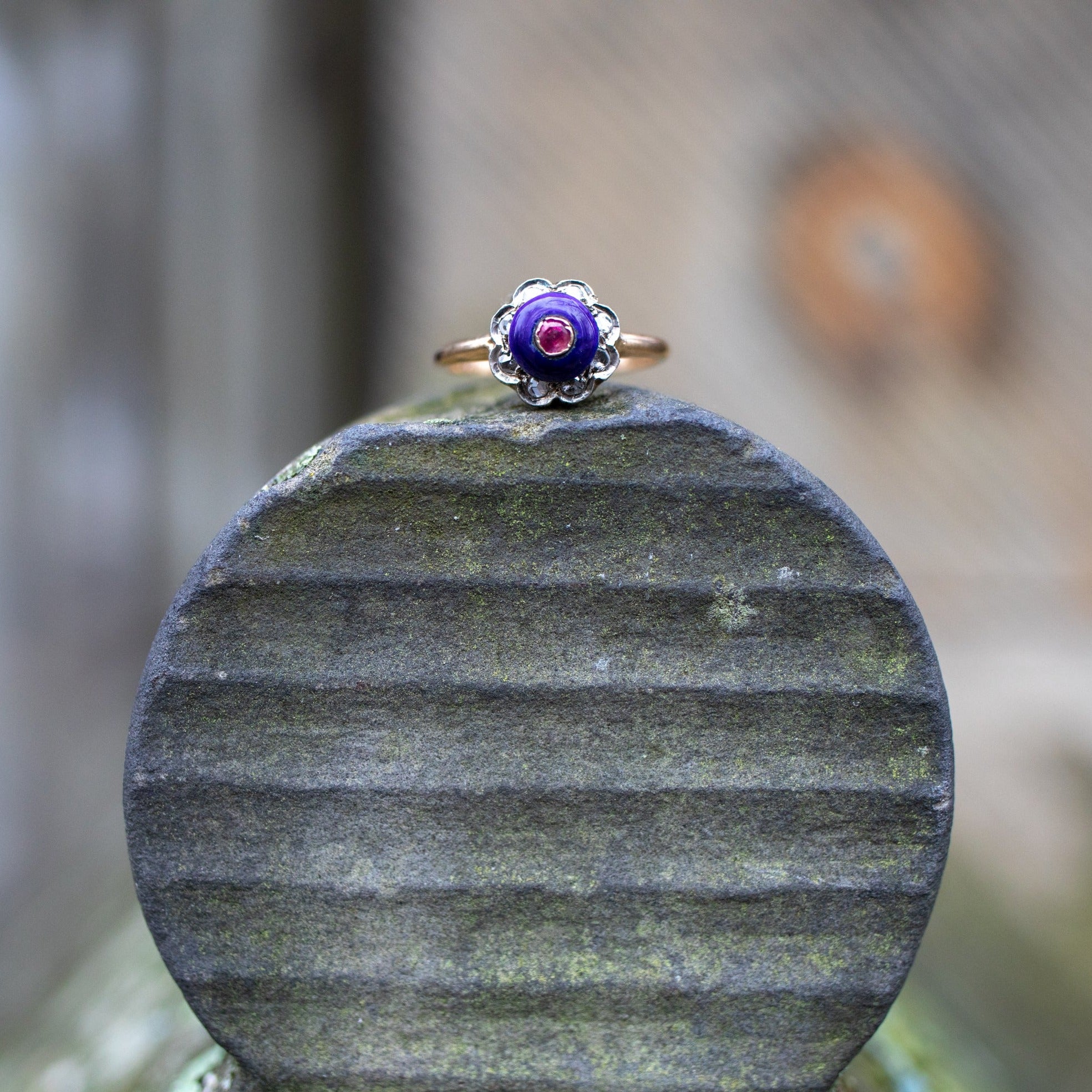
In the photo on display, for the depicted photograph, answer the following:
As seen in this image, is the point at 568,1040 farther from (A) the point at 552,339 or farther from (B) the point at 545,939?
(A) the point at 552,339

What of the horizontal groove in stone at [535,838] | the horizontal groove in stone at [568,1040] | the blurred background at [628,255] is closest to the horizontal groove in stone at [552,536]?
the horizontal groove in stone at [535,838]

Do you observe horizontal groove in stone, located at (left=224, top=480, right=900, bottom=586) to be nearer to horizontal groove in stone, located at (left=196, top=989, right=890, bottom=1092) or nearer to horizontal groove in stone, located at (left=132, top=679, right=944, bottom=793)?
horizontal groove in stone, located at (left=132, top=679, right=944, bottom=793)

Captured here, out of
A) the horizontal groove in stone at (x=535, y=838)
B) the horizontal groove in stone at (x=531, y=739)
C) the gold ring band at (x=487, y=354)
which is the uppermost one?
the gold ring band at (x=487, y=354)

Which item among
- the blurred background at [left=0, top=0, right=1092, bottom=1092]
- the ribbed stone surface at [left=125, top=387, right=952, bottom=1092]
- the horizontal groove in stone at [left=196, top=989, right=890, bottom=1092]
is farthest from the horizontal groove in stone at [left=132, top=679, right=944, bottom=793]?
the blurred background at [left=0, top=0, right=1092, bottom=1092]

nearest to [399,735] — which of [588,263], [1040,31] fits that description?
[588,263]

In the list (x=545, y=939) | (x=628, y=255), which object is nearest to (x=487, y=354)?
(x=545, y=939)

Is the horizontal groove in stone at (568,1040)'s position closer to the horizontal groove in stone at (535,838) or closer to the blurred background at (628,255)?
the horizontal groove in stone at (535,838)

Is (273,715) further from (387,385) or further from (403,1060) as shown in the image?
(387,385)
